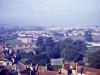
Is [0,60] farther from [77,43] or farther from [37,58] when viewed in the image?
[77,43]

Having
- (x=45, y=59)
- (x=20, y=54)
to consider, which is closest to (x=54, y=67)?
(x=45, y=59)

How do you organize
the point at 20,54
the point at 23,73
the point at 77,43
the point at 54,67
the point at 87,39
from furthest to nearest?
1. the point at 87,39
2. the point at 77,43
3. the point at 20,54
4. the point at 54,67
5. the point at 23,73

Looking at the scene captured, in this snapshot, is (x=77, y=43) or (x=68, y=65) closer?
(x=68, y=65)

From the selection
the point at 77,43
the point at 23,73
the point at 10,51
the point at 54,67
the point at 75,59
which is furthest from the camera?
the point at 77,43

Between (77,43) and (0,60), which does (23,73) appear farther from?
(77,43)

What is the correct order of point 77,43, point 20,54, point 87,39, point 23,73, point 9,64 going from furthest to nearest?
point 87,39 → point 77,43 → point 20,54 → point 9,64 → point 23,73

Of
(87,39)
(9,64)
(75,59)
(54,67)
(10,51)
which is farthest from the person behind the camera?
(87,39)

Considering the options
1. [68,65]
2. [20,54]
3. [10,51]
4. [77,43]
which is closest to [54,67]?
[68,65]

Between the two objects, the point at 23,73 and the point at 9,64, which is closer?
the point at 23,73

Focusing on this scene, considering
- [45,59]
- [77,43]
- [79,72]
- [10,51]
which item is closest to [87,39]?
[77,43]
